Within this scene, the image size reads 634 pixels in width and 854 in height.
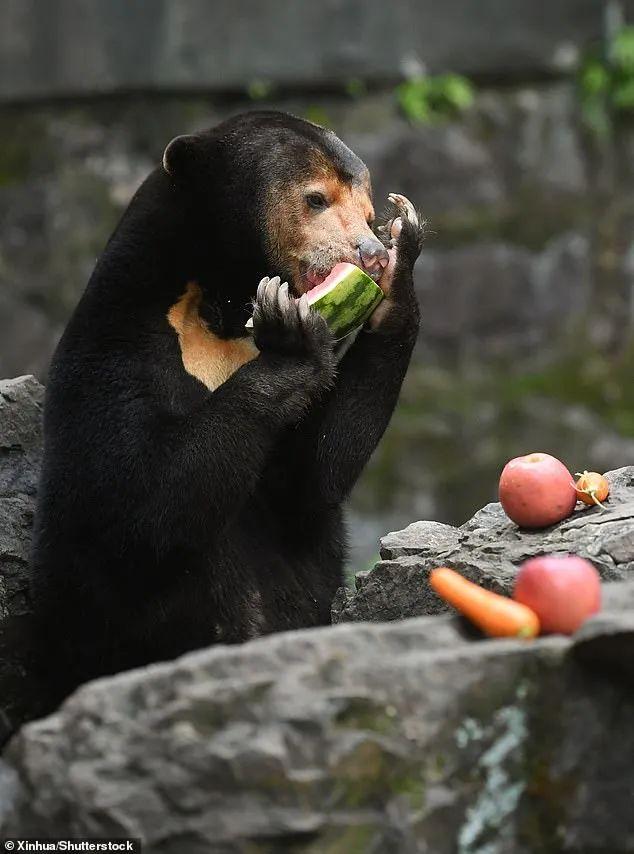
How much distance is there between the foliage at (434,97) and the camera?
8.64 m

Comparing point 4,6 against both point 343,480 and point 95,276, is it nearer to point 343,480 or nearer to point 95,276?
point 95,276

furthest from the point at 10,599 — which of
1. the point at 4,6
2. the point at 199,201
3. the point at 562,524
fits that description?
the point at 4,6

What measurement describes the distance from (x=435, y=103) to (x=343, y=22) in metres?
0.77

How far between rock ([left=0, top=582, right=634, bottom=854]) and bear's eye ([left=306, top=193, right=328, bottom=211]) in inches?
79.6

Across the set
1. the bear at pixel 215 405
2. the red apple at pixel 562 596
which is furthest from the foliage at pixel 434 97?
the red apple at pixel 562 596

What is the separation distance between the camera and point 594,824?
2.77m

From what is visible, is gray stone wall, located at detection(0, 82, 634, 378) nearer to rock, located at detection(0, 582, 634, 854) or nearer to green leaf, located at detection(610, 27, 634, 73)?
green leaf, located at detection(610, 27, 634, 73)

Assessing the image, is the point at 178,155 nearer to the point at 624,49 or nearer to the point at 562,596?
the point at 562,596

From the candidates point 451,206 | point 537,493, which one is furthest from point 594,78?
point 537,493

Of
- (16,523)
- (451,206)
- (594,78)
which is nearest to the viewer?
(16,523)

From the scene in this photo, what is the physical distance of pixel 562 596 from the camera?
2.98 metres

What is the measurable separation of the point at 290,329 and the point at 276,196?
620 millimetres

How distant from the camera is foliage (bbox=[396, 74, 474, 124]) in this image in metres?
8.64

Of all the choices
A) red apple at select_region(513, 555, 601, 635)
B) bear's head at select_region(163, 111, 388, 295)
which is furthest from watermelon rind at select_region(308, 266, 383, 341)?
red apple at select_region(513, 555, 601, 635)
